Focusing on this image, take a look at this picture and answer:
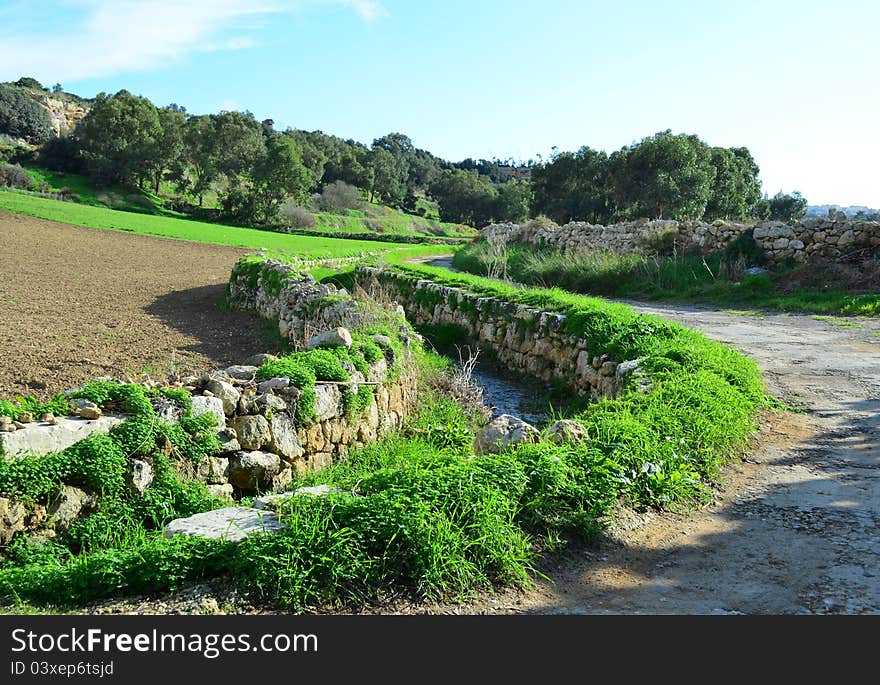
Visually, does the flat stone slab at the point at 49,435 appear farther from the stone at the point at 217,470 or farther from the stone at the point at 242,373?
the stone at the point at 242,373

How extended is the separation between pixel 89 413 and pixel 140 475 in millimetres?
539

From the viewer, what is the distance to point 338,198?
242 feet

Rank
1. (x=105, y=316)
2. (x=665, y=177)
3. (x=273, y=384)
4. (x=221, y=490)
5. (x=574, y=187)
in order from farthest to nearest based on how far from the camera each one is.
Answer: (x=574, y=187) → (x=665, y=177) → (x=105, y=316) → (x=273, y=384) → (x=221, y=490)

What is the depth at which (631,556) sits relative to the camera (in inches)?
171

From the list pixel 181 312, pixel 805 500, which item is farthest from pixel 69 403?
pixel 181 312

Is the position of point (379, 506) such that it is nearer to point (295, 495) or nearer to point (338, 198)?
point (295, 495)

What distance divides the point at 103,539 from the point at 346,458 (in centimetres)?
269

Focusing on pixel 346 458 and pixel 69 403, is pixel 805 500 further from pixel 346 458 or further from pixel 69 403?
pixel 69 403

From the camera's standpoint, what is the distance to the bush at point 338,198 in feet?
238

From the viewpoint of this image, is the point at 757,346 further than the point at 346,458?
Yes

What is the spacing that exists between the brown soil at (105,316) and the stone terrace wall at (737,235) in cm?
1238

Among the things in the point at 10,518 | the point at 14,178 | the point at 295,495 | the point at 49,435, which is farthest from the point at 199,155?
the point at 295,495

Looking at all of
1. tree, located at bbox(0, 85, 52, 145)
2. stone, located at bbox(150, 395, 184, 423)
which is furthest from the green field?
tree, located at bbox(0, 85, 52, 145)
